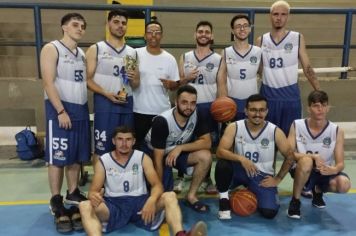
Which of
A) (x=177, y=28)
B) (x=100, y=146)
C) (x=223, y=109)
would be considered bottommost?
(x=100, y=146)

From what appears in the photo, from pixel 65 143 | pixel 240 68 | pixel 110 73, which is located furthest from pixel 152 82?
pixel 65 143

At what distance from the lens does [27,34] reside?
9172 mm

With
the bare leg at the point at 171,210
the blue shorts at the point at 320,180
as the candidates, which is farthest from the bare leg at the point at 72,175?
the blue shorts at the point at 320,180

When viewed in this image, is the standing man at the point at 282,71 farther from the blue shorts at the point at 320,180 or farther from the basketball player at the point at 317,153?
the blue shorts at the point at 320,180

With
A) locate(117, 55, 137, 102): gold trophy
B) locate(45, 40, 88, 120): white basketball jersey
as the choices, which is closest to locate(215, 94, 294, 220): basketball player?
locate(117, 55, 137, 102): gold trophy

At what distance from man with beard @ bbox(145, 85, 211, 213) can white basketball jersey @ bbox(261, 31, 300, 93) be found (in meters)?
0.93

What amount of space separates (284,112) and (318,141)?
21.6 inches

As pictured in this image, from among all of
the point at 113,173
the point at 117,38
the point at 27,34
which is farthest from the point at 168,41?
the point at 113,173

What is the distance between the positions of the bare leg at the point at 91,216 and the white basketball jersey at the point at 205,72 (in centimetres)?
163

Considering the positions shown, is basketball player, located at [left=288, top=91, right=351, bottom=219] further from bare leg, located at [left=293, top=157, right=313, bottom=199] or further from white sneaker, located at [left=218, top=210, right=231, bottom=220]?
white sneaker, located at [left=218, top=210, right=231, bottom=220]

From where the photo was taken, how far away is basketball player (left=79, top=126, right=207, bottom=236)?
3.46m

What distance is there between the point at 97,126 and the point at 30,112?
111 inches

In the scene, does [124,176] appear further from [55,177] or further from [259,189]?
[259,189]

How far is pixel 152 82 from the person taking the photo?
4133mm
